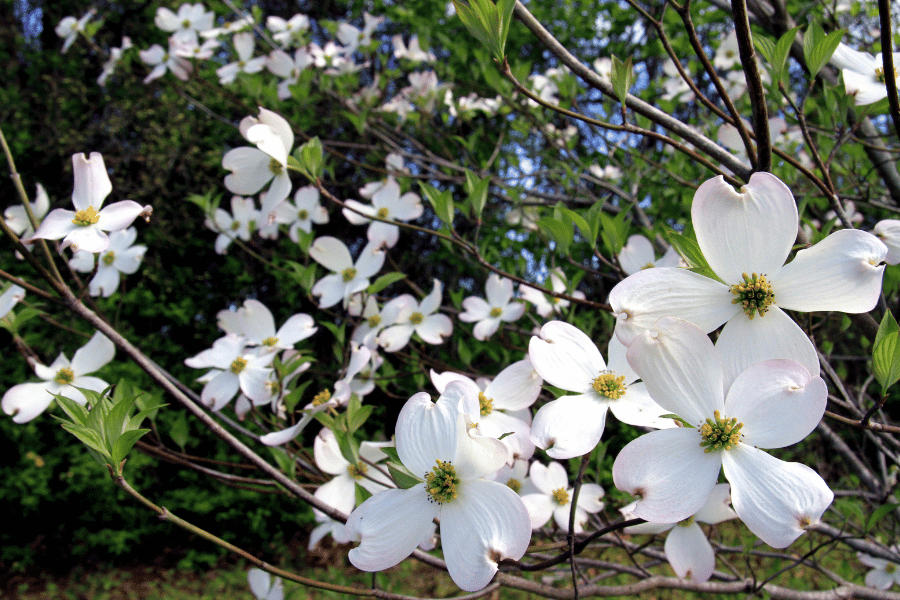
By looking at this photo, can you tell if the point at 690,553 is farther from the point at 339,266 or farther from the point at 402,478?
the point at 339,266

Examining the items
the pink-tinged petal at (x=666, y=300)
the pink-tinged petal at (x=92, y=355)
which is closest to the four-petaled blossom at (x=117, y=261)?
the pink-tinged petal at (x=92, y=355)

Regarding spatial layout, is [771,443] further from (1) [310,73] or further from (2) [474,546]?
(1) [310,73]

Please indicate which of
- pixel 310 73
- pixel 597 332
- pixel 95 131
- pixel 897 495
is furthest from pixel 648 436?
pixel 95 131

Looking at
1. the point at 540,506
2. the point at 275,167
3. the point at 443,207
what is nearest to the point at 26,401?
the point at 275,167

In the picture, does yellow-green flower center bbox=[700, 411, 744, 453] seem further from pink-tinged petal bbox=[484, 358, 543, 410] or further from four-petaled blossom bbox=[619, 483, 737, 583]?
four-petaled blossom bbox=[619, 483, 737, 583]

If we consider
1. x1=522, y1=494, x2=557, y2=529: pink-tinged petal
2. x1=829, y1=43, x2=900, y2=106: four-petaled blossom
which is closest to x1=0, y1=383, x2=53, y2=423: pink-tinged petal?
x1=522, y1=494, x2=557, y2=529: pink-tinged petal

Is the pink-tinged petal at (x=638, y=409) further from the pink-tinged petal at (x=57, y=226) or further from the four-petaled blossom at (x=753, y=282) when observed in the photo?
the pink-tinged petal at (x=57, y=226)
